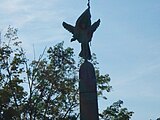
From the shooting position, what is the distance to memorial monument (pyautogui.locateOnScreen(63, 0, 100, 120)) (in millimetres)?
11845

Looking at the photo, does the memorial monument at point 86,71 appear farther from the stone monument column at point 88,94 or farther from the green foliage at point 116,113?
the green foliage at point 116,113

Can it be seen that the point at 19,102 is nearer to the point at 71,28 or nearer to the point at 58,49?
the point at 58,49

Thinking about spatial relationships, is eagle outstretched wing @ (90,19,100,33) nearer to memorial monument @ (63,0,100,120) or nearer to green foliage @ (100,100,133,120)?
memorial monument @ (63,0,100,120)

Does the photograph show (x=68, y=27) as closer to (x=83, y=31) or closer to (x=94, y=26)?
(x=83, y=31)

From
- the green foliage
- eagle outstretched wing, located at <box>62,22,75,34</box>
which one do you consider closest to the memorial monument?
eagle outstretched wing, located at <box>62,22,75,34</box>

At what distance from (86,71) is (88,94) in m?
0.71

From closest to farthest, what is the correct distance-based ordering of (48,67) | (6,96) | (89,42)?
(89,42)
(6,96)
(48,67)

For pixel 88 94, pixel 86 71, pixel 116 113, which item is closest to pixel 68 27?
pixel 86 71

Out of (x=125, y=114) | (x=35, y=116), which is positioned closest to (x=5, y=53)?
(x=35, y=116)

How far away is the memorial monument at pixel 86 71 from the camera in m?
11.8

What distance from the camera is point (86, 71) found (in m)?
12.2

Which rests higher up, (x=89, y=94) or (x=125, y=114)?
(x=125, y=114)

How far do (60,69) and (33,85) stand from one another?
199cm

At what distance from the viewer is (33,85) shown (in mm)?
A: 25750
